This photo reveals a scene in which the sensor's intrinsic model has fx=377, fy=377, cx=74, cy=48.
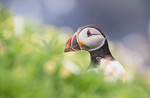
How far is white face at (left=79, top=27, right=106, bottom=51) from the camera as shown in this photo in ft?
9.23

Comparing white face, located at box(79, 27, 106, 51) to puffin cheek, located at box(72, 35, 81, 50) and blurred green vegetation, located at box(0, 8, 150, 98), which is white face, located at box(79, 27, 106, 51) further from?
blurred green vegetation, located at box(0, 8, 150, 98)

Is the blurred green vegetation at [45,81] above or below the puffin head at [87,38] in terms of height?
below

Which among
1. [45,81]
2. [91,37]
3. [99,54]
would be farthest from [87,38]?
[45,81]

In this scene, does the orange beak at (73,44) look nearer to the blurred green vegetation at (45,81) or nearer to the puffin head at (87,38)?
Result: the puffin head at (87,38)

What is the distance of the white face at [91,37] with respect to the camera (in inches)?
111

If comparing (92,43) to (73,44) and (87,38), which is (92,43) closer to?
(87,38)

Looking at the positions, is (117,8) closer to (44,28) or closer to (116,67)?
(44,28)

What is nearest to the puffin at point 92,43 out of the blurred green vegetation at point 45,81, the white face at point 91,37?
the white face at point 91,37

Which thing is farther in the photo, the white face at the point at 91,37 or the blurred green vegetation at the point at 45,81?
the white face at the point at 91,37

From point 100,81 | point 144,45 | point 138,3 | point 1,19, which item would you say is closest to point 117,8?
point 138,3

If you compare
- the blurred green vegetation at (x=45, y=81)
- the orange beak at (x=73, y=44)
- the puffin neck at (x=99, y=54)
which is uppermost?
the orange beak at (x=73, y=44)

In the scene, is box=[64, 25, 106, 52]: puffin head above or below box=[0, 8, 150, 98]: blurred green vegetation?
above

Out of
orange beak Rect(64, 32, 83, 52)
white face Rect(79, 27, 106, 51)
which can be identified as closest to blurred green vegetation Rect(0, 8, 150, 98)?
orange beak Rect(64, 32, 83, 52)

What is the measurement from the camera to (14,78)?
5.07 ft
